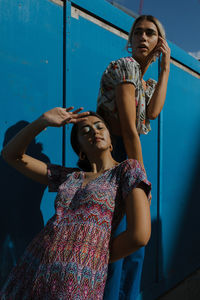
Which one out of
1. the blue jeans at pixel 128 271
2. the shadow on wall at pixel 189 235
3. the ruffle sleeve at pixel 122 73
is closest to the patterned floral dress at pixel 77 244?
the blue jeans at pixel 128 271

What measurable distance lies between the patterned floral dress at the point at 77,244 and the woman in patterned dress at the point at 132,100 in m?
0.28

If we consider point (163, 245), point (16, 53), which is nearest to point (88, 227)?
point (16, 53)

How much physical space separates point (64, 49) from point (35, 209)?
1005 millimetres

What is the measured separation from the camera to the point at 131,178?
3.92ft

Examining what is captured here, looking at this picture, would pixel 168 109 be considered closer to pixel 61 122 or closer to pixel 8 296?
pixel 61 122

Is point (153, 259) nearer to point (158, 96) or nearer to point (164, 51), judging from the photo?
point (158, 96)

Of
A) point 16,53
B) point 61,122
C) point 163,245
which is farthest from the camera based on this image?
point 163,245

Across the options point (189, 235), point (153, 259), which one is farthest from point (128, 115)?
point (189, 235)

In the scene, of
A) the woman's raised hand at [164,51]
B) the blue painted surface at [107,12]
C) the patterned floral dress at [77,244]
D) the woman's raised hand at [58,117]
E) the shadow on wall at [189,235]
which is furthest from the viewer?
the shadow on wall at [189,235]

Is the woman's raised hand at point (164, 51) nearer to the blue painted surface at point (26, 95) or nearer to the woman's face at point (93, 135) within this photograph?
the woman's face at point (93, 135)

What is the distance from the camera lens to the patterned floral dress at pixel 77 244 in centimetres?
107

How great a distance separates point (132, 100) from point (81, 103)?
642mm

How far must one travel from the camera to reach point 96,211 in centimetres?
118

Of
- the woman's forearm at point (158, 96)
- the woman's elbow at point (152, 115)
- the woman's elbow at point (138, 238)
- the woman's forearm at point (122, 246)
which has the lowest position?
the woman's forearm at point (122, 246)
